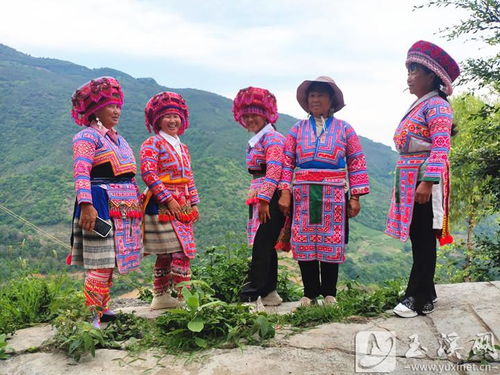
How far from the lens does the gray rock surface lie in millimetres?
2273

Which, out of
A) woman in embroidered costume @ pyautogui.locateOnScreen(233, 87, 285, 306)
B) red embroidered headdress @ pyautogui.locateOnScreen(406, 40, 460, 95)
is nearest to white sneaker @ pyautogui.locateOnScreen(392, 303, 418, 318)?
woman in embroidered costume @ pyautogui.locateOnScreen(233, 87, 285, 306)

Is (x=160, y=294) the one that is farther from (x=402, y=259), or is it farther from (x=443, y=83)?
(x=402, y=259)

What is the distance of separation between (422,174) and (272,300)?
67.7 inches

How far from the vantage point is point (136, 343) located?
8.73 ft

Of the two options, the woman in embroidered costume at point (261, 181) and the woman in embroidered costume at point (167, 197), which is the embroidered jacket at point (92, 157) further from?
the woman in embroidered costume at point (261, 181)

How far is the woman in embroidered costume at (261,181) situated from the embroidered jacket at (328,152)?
11 centimetres

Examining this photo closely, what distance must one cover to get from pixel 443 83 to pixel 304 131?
1049 millimetres

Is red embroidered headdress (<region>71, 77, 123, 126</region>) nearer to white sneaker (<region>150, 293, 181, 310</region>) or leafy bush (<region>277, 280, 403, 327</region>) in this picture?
white sneaker (<region>150, 293, 181, 310</region>)

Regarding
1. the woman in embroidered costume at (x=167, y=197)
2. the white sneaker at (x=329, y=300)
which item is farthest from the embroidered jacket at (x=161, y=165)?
the white sneaker at (x=329, y=300)

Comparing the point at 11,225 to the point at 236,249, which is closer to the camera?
the point at 236,249

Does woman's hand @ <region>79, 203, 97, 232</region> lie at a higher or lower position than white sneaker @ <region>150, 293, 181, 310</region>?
higher

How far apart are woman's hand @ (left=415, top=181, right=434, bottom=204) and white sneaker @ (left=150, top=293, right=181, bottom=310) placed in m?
2.11

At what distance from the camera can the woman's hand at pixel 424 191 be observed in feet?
9.37

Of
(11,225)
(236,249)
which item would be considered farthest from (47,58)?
(236,249)
